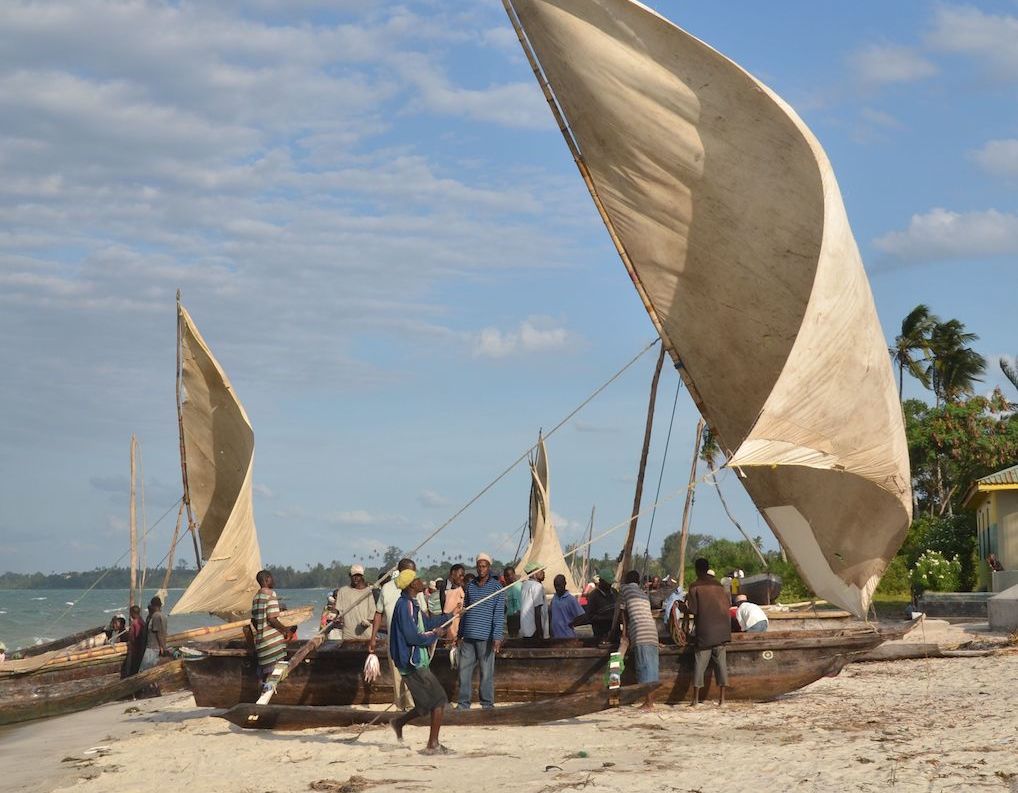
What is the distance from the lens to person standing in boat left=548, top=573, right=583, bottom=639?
1429 centimetres

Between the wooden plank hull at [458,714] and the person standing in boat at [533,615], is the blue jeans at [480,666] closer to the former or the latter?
the wooden plank hull at [458,714]

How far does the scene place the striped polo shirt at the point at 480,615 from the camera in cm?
1284

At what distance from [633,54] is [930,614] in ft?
60.5

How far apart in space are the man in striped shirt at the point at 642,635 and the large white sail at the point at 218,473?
33.7 ft

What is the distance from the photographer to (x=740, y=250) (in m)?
12.3

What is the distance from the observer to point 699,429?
25453 millimetres

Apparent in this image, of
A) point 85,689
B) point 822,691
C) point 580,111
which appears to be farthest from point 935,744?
point 85,689

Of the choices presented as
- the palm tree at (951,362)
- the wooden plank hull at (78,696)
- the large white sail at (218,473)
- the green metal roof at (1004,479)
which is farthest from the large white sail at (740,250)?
the palm tree at (951,362)

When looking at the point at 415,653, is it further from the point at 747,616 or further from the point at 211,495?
the point at 211,495

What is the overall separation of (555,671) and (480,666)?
3.01 ft

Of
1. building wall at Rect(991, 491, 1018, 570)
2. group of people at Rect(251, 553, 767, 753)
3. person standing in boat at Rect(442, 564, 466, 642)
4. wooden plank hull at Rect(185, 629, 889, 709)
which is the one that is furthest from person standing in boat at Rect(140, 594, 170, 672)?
building wall at Rect(991, 491, 1018, 570)

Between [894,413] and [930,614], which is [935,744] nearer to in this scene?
[894,413]

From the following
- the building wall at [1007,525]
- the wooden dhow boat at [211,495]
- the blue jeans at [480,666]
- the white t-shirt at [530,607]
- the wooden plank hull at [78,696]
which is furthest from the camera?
the building wall at [1007,525]

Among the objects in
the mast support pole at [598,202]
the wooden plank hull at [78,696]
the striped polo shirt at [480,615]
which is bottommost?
the wooden plank hull at [78,696]
